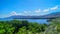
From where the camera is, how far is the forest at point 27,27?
1.81 meters

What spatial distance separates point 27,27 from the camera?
1.89 m

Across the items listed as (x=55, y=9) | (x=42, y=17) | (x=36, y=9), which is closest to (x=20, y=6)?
(x=36, y=9)

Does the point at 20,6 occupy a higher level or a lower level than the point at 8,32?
higher

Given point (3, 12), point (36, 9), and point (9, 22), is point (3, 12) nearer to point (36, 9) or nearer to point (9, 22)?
point (9, 22)

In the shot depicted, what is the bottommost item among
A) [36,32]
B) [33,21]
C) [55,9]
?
[36,32]

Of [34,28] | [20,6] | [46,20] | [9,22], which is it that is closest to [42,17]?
[46,20]

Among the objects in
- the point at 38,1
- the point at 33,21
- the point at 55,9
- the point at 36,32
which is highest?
the point at 38,1

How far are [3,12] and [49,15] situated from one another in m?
0.71

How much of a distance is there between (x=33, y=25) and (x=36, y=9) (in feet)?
0.82

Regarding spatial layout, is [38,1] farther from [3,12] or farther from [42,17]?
[3,12]

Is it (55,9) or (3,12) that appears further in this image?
(3,12)

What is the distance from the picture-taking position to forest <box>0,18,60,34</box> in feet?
5.95

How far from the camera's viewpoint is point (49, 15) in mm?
1851

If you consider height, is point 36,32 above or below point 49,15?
below
